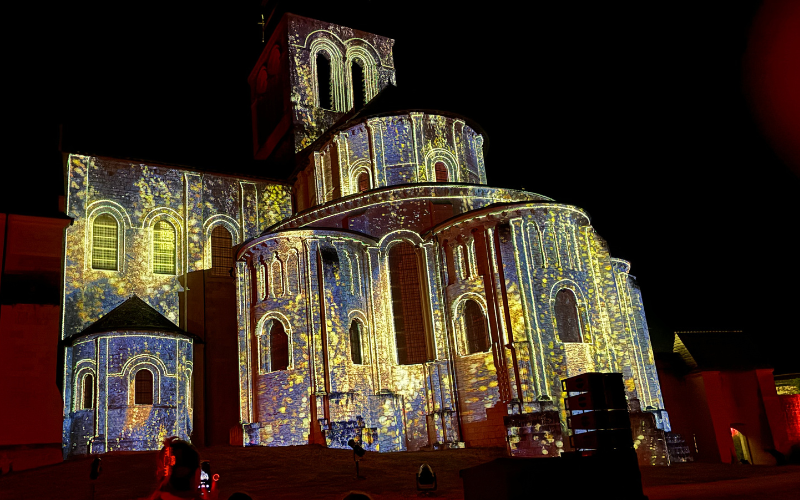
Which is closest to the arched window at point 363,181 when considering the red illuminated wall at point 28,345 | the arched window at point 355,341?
the arched window at point 355,341

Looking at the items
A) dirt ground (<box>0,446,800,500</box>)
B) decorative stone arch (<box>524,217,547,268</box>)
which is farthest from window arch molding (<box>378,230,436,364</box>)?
dirt ground (<box>0,446,800,500</box>)

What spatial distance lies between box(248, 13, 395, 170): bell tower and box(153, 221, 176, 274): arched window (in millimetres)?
6908

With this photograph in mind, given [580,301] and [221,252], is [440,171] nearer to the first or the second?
[580,301]

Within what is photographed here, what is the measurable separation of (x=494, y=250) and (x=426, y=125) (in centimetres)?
715

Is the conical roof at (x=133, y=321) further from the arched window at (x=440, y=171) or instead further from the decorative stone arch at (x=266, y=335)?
the arched window at (x=440, y=171)

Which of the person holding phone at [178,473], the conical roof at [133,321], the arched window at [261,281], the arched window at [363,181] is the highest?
the arched window at [363,181]

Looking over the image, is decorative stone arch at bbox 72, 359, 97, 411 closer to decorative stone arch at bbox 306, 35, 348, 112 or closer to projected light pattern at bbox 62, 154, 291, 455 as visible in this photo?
projected light pattern at bbox 62, 154, 291, 455

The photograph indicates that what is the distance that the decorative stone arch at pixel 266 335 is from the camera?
22.5m

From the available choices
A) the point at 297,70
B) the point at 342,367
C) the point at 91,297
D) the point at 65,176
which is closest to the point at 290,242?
the point at 342,367

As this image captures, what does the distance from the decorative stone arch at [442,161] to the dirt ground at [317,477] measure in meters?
11.1

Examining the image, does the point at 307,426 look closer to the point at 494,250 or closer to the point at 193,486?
the point at 494,250

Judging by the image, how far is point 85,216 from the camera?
25250 millimetres

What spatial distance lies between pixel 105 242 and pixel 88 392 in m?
5.92

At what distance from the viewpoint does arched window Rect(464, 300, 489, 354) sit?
22062 millimetres
